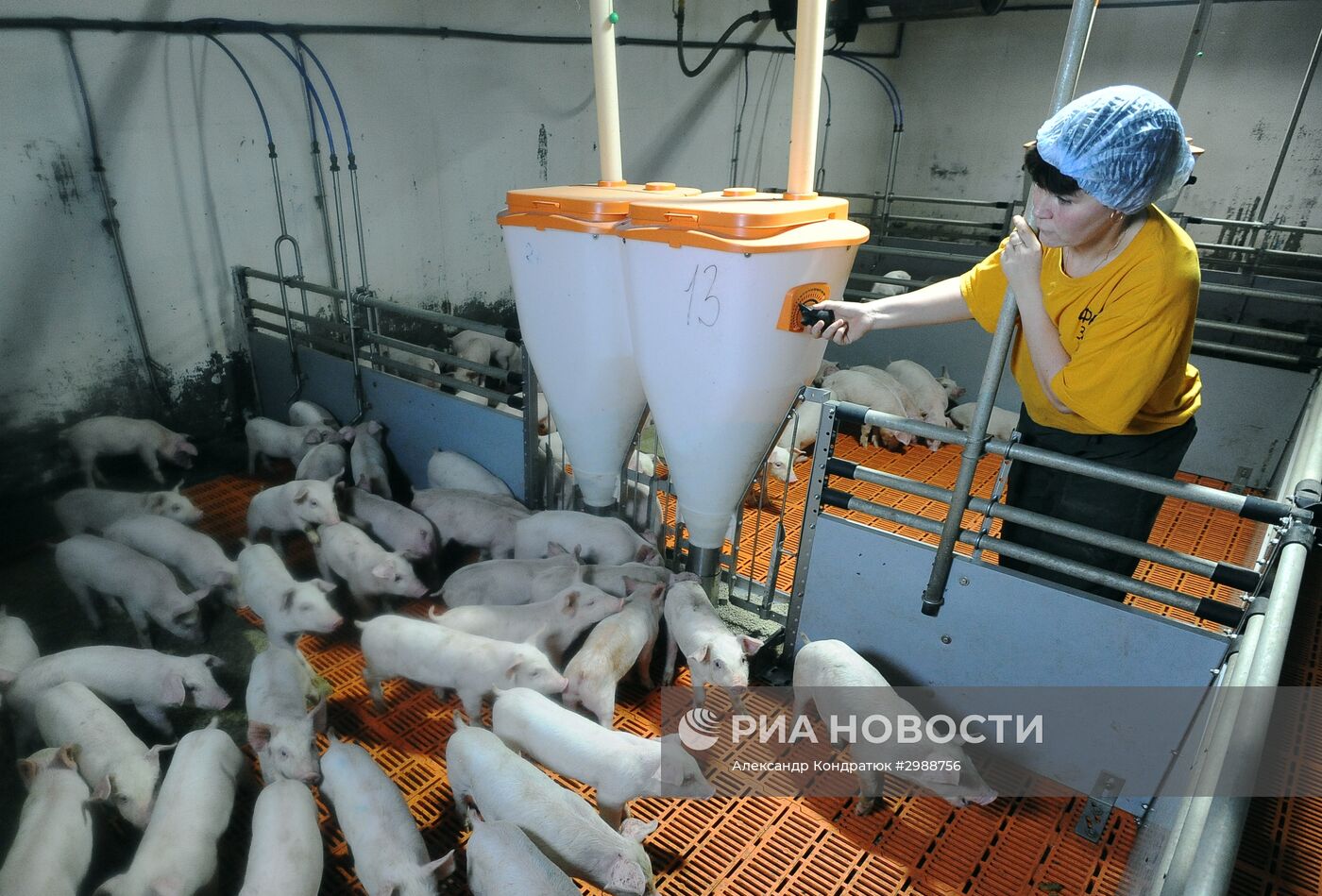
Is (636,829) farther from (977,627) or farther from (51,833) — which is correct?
(51,833)

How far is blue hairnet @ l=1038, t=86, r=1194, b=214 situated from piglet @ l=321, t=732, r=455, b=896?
6.63 ft

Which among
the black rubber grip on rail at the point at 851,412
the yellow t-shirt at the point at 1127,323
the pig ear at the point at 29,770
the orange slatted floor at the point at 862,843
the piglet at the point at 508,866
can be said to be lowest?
the orange slatted floor at the point at 862,843

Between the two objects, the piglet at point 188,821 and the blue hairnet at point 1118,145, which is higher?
the blue hairnet at point 1118,145

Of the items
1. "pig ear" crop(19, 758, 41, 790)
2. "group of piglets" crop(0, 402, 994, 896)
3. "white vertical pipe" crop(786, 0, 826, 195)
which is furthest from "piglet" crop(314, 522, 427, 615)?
"white vertical pipe" crop(786, 0, 826, 195)

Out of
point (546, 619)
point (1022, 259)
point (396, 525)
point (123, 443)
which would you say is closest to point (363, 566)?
point (396, 525)

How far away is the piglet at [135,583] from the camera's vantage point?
2.72 meters

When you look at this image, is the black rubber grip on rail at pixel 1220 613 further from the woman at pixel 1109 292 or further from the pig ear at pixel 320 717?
the pig ear at pixel 320 717

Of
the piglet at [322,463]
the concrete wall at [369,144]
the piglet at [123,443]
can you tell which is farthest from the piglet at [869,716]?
the concrete wall at [369,144]

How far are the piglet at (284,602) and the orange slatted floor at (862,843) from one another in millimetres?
452

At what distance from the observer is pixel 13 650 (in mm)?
2441

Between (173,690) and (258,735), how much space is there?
1.38 ft

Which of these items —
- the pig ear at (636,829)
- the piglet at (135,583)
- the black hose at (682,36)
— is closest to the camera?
the pig ear at (636,829)

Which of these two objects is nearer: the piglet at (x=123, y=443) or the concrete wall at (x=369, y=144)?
the concrete wall at (x=369, y=144)

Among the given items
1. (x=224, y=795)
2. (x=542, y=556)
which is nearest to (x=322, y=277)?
(x=542, y=556)
